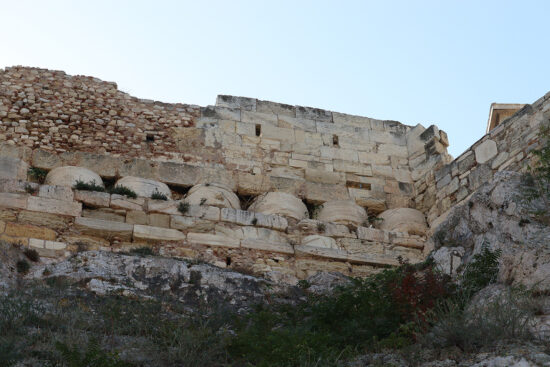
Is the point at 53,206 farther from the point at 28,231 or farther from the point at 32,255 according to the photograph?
the point at 32,255

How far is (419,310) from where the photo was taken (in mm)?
7582

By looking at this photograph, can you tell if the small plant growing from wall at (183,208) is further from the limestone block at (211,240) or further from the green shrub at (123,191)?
the green shrub at (123,191)

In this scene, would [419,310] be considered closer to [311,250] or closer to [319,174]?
[311,250]

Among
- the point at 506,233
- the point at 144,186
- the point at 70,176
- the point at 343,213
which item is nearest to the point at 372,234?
the point at 343,213

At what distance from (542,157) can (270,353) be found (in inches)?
163

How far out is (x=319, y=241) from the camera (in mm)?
12711

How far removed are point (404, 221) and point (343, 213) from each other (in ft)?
3.14

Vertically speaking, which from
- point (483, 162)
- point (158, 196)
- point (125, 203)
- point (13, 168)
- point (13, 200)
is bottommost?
point (13, 200)

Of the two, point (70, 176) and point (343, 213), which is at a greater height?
point (70, 176)

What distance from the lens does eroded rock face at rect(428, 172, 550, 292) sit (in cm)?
783

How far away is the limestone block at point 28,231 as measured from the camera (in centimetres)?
1141

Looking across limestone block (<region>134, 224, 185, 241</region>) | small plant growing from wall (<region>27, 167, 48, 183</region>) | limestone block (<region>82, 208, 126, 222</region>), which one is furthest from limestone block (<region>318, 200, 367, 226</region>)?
small plant growing from wall (<region>27, 167, 48, 183</region>)

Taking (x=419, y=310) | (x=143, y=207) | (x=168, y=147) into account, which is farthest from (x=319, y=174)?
(x=419, y=310)

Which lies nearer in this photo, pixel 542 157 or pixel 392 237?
pixel 542 157
